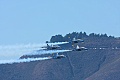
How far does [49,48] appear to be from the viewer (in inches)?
7815

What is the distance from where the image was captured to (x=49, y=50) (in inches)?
7717

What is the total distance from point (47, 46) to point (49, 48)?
356 cm

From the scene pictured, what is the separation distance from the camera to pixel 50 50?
196000 millimetres

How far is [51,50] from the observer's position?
200 metres

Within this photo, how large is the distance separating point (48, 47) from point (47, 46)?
154cm

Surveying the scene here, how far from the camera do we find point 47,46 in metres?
195

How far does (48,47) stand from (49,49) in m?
2.19

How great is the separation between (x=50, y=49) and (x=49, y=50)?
128 inches

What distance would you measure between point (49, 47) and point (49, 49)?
0.48 meters

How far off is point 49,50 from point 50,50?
0.77 feet

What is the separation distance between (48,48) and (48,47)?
909 millimetres

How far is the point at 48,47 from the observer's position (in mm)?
196500

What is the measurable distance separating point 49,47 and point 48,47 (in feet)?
7.01
